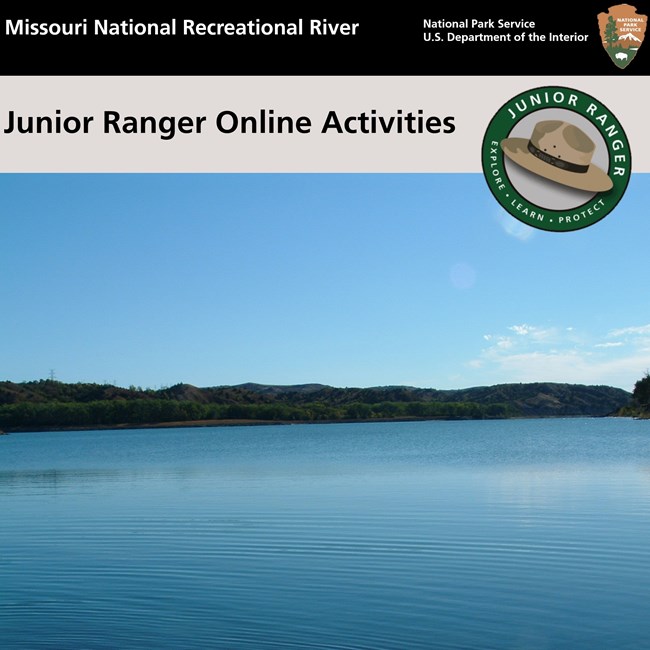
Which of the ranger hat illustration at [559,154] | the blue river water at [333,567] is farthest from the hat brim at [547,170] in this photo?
the blue river water at [333,567]

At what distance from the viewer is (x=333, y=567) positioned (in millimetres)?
17781

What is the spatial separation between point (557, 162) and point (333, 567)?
9.00 meters

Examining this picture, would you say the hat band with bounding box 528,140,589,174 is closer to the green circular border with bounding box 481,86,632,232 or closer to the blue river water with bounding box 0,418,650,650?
the green circular border with bounding box 481,86,632,232

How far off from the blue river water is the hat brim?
5.93 meters

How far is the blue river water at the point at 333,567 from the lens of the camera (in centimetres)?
1285

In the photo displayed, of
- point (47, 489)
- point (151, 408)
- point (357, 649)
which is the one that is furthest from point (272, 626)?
point (151, 408)

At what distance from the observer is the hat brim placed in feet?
40.9
